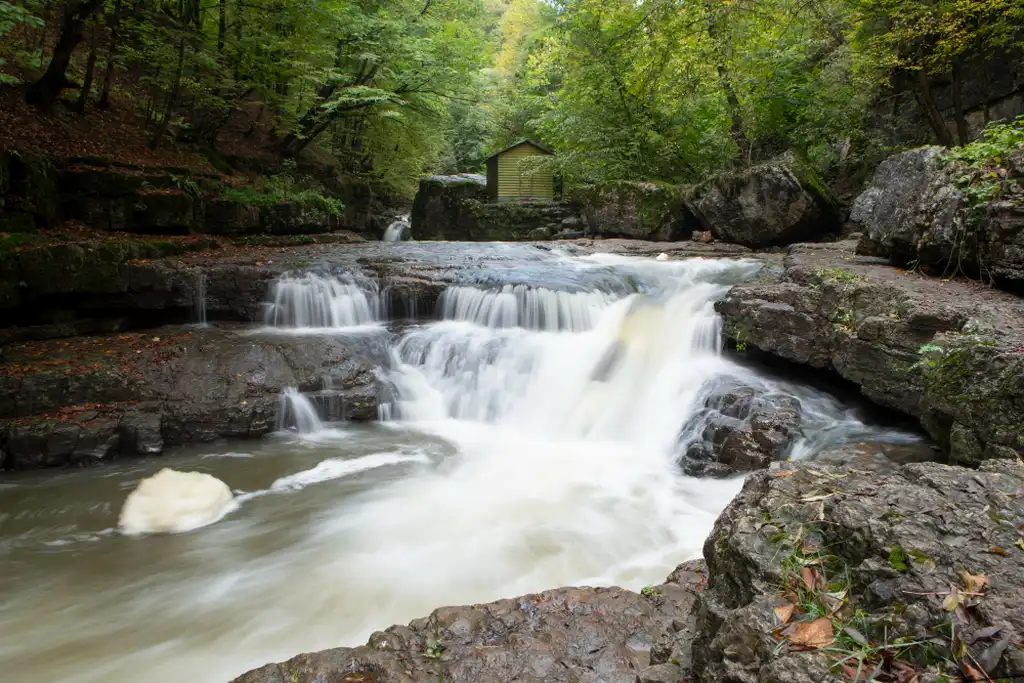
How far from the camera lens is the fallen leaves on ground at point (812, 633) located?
158 centimetres

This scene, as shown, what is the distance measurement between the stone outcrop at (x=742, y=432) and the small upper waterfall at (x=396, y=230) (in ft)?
58.6

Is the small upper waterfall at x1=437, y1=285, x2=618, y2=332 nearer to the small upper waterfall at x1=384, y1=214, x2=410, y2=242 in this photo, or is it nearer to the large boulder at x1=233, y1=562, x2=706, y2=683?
the large boulder at x1=233, y1=562, x2=706, y2=683

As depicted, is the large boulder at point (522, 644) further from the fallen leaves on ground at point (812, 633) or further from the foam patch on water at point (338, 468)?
the foam patch on water at point (338, 468)

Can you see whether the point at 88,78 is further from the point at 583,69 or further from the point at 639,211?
the point at 639,211

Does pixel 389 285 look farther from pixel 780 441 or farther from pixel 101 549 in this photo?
pixel 780 441

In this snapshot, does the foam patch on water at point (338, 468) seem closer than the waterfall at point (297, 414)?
Yes

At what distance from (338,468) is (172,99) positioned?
11.4 metres

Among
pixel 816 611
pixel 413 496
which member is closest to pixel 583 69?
pixel 413 496

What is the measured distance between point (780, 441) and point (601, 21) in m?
15.8

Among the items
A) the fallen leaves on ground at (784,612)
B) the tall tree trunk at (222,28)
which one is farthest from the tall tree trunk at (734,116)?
the fallen leaves on ground at (784,612)

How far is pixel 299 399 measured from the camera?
8.05 m

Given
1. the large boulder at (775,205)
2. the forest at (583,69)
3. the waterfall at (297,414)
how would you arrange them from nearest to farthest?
the waterfall at (297,414) < the forest at (583,69) < the large boulder at (775,205)

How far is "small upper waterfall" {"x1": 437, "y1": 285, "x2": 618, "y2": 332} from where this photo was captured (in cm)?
1007

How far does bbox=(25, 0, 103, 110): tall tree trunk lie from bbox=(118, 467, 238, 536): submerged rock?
9.28 metres
